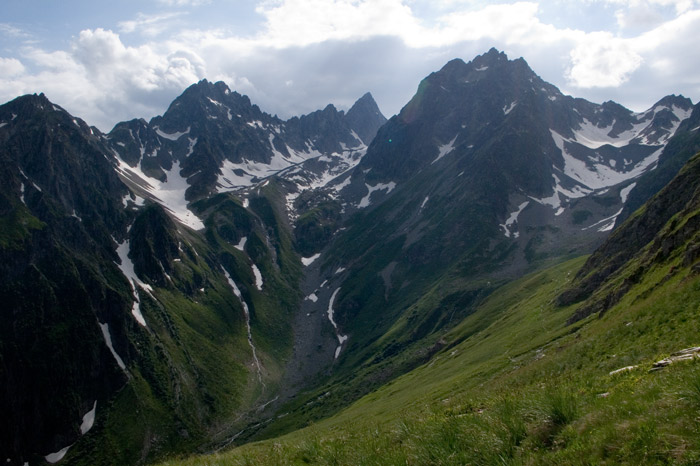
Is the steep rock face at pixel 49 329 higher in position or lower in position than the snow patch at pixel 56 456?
higher

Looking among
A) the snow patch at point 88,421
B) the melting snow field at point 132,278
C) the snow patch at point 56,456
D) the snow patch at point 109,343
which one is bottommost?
the snow patch at point 56,456

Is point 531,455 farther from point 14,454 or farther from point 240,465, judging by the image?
point 14,454

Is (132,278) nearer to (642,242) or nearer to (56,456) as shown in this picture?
(56,456)

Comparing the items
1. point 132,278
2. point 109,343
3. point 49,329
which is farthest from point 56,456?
point 132,278

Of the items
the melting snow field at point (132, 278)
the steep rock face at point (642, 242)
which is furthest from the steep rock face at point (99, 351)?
the steep rock face at point (642, 242)

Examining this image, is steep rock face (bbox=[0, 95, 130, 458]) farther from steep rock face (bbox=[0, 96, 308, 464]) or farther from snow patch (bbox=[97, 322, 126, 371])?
snow patch (bbox=[97, 322, 126, 371])

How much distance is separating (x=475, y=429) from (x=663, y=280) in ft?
123

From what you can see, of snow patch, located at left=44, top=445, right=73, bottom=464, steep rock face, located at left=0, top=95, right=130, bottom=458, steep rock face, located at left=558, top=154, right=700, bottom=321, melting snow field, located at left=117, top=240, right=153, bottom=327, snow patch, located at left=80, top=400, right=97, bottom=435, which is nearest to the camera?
steep rock face, located at left=558, top=154, right=700, bottom=321

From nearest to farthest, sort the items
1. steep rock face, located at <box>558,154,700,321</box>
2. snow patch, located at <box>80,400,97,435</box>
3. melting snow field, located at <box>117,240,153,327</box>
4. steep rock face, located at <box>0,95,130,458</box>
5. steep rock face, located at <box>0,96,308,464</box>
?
steep rock face, located at <box>558,154,700,321</box> < steep rock face, located at <box>0,95,130,458</box> < steep rock face, located at <box>0,96,308,464</box> < snow patch, located at <box>80,400,97,435</box> < melting snow field, located at <box>117,240,153,327</box>

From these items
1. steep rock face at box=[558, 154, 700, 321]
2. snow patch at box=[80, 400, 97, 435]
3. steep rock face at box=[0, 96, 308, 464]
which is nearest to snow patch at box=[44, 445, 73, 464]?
steep rock face at box=[0, 96, 308, 464]

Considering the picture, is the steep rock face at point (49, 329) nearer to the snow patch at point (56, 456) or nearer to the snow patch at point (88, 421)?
the snow patch at point (88, 421)

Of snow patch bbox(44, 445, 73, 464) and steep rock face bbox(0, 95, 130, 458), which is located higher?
steep rock face bbox(0, 95, 130, 458)

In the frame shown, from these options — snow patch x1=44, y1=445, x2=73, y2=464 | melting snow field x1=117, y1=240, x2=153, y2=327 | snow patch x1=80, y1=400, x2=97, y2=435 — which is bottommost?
snow patch x1=44, y1=445, x2=73, y2=464

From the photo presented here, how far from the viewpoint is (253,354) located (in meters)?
187
